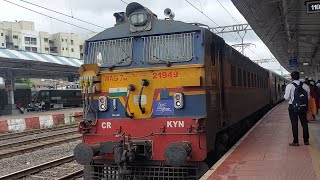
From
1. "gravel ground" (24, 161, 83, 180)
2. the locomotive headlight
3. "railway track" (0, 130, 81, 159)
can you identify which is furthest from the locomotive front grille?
"railway track" (0, 130, 81, 159)

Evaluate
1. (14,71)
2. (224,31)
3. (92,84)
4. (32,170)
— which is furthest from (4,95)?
(92,84)

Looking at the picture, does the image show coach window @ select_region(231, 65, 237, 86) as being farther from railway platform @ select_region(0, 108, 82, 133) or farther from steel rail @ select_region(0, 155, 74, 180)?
railway platform @ select_region(0, 108, 82, 133)

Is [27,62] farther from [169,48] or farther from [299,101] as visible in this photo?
[299,101]

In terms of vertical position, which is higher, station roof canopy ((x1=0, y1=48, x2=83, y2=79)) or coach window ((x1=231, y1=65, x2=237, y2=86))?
station roof canopy ((x1=0, y1=48, x2=83, y2=79))

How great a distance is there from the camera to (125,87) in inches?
288

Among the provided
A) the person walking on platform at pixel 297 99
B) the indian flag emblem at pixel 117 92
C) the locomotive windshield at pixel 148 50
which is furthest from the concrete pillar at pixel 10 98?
the person walking on platform at pixel 297 99

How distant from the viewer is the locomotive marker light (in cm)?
691

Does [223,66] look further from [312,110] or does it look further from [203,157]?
[312,110]

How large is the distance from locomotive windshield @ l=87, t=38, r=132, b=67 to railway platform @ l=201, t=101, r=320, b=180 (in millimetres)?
2592

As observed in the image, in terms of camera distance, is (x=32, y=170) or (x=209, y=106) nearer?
(x=209, y=106)

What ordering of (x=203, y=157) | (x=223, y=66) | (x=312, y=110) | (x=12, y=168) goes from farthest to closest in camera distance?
1. (x=312, y=110)
2. (x=12, y=168)
3. (x=223, y=66)
4. (x=203, y=157)

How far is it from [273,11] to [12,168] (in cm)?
1299

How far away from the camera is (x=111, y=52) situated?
770 cm

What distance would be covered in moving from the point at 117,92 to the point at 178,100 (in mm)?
1202
